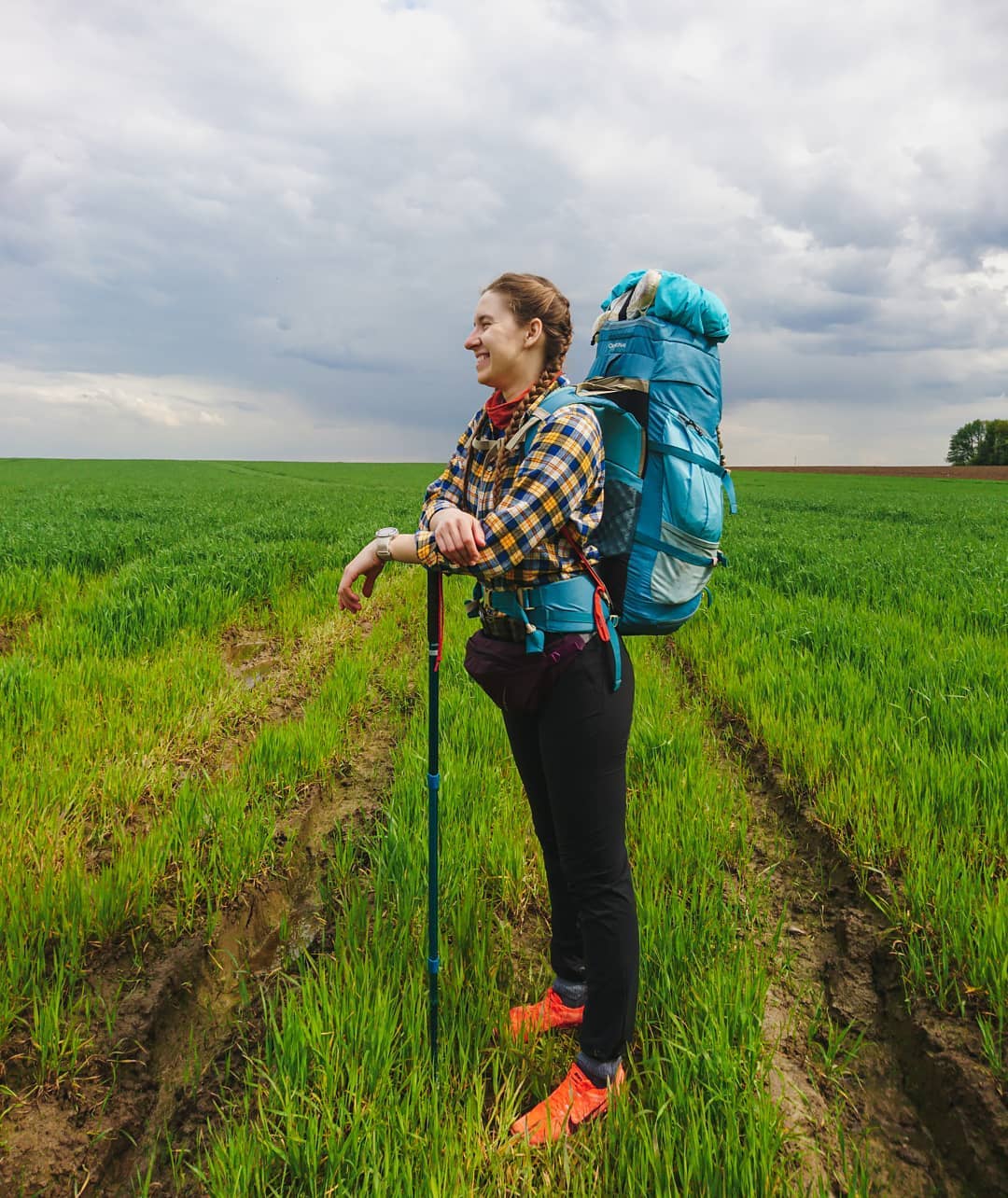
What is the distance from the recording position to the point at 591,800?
195 centimetres

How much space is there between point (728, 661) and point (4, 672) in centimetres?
575

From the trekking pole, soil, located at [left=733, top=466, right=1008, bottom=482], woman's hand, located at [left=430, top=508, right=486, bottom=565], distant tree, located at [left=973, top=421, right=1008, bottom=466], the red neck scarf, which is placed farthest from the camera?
distant tree, located at [left=973, top=421, right=1008, bottom=466]

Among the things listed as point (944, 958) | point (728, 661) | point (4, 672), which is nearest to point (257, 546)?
point (4, 672)

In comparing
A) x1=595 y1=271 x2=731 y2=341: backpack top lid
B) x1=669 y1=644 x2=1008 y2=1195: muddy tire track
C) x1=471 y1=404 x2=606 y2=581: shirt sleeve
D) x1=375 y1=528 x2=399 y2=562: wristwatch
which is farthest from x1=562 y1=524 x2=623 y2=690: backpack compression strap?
x1=669 y1=644 x2=1008 y2=1195: muddy tire track

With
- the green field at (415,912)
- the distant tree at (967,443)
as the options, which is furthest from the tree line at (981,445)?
the green field at (415,912)

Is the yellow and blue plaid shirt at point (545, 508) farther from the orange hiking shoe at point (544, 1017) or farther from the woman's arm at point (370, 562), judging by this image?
the orange hiking shoe at point (544, 1017)

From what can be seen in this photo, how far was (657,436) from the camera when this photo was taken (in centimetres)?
189

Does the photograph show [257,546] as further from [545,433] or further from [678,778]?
[545,433]

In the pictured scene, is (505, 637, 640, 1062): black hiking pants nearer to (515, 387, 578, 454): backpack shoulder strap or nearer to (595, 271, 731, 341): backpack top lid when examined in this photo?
(515, 387, 578, 454): backpack shoulder strap

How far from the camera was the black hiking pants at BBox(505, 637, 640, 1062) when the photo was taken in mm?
1923

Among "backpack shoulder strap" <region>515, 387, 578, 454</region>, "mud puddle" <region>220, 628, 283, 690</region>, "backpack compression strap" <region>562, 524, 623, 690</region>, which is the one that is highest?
"backpack shoulder strap" <region>515, 387, 578, 454</region>

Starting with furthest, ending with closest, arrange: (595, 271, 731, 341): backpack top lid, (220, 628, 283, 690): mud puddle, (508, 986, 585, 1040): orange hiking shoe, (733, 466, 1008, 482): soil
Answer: (733, 466, 1008, 482): soil, (220, 628, 283, 690): mud puddle, (508, 986, 585, 1040): orange hiking shoe, (595, 271, 731, 341): backpack top lid

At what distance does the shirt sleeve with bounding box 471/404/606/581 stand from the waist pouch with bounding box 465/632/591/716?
290 mm

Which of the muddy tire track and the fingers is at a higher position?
the fingers
